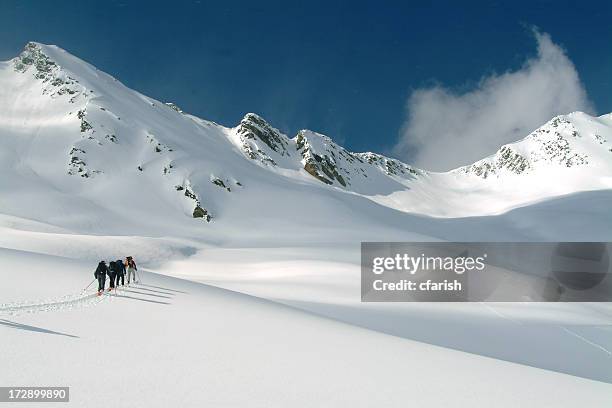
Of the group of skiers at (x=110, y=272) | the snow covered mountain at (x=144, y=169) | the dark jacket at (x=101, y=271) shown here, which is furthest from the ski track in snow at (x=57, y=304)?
the snow covered mountain at (x=144, y=169)

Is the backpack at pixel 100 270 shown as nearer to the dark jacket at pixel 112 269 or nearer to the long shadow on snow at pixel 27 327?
the dark jacket at pixel 112 269

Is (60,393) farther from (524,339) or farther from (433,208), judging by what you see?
(433,208)

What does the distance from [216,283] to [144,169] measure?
2116 inches

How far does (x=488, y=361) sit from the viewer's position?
973cm

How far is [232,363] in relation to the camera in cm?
744

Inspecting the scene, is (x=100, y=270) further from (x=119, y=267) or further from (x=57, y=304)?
(x=57, y=304)

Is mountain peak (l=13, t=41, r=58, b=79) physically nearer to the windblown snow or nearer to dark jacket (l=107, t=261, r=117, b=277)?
the windblown snow

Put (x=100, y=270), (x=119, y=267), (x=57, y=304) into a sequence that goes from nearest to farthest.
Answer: (x=57, y=304) → (x=100, y=270) → (x=119, y=267)

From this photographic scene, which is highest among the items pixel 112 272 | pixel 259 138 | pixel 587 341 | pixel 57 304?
pixel 259 138

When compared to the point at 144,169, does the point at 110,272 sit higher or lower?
lower

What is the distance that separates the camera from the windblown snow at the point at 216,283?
6918 mm

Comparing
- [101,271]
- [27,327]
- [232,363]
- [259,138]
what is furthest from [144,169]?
[232,363]

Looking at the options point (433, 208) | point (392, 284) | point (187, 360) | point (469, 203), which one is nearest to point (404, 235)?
point (392, 284)

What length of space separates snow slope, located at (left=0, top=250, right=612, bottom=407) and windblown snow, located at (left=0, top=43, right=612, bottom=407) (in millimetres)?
43
